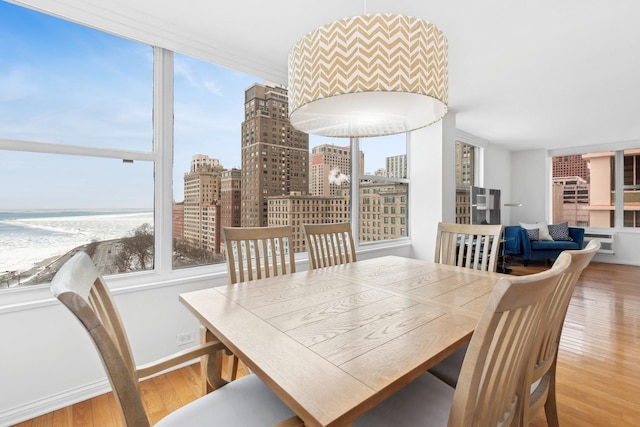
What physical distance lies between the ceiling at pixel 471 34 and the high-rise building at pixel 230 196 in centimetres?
88

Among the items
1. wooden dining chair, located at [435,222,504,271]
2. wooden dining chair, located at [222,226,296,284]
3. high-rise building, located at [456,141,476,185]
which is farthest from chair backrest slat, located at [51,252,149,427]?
high-rise building, located at [456,141,476,185]

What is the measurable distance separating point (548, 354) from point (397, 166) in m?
3.18

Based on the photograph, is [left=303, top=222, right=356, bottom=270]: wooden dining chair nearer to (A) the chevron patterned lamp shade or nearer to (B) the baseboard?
(A) the chevron patterned lamp shade

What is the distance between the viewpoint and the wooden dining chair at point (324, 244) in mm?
2125

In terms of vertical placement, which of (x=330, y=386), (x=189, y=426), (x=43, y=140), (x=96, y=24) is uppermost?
(x=96, y=24)

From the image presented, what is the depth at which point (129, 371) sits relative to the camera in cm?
75

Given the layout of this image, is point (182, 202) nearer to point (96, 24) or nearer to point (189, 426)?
point (96, 24)

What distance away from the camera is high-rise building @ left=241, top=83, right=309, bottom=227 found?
2.65 meters

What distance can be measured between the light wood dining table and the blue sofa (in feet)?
15.1

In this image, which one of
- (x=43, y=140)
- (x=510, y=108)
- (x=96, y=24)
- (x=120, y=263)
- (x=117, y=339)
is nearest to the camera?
(x=117, y=339)

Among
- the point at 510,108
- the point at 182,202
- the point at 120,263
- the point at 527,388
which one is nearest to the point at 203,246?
the point at 182,202

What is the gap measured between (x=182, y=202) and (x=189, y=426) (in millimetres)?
1706

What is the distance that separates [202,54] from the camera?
231cm

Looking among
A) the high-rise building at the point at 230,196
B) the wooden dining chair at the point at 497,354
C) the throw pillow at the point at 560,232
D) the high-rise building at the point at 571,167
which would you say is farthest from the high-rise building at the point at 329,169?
the high-rise building at the point at 571,167
